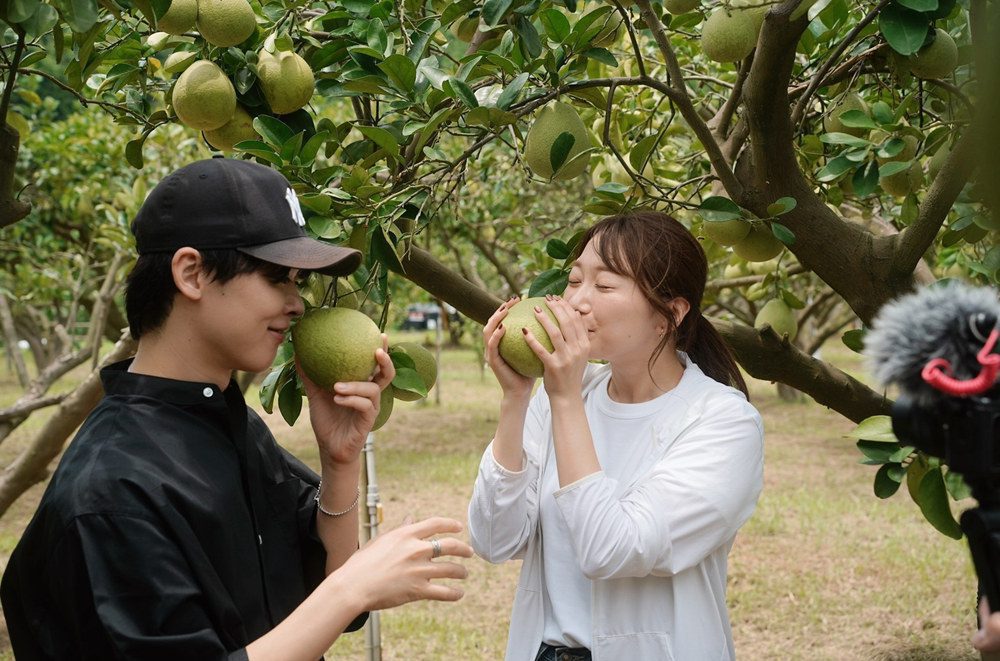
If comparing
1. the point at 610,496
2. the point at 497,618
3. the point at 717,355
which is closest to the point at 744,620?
the point at 497,618

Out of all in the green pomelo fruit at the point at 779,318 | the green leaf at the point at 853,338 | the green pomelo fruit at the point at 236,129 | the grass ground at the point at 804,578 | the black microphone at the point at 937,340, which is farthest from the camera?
the grass ground at the point at 804,578

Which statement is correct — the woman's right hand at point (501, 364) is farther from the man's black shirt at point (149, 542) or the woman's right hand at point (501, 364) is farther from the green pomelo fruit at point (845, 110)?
the green pomelo fruit at point (845, 110)

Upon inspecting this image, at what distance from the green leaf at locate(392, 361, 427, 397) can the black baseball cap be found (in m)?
0.36

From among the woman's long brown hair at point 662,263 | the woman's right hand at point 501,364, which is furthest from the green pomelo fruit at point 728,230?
the woman's right hand at point 501,364

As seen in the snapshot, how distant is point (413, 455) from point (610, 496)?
8348mm

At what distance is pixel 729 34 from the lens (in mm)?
2207

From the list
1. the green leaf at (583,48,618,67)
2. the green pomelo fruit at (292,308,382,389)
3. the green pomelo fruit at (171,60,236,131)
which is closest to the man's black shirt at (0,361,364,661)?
the green pomelo fruit at (292,308,382,389)

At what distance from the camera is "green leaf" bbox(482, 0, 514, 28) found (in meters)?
1.78

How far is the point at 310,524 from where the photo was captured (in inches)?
67.1

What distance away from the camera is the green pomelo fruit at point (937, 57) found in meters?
1.99

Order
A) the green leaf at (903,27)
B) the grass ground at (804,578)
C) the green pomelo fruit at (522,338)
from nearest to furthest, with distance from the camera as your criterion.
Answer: the green pomelo fruit at (522,338), the green leaf at (903,27), the grass ground at (804,578)

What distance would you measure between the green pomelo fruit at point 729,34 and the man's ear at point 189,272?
1365 mm

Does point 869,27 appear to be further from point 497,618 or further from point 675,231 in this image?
point 497,618

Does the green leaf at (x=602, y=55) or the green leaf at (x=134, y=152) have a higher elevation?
the green leaf at (x=602, y=55)
